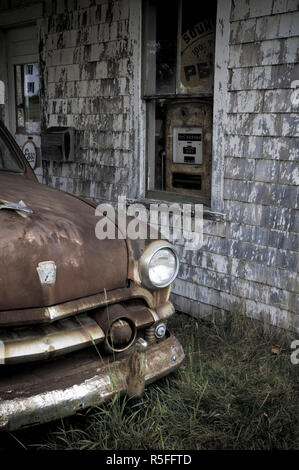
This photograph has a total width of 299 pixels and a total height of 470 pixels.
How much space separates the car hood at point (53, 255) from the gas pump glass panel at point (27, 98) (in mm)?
3826

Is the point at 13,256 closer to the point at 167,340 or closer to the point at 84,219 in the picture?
the point at 84,219

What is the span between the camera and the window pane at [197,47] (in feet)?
14.3

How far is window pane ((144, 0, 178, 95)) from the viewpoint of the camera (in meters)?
4.65

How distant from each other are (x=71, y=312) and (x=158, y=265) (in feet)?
2.09

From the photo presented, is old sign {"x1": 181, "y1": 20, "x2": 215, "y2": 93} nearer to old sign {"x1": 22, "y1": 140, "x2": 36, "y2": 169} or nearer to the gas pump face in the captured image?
the gas pump face

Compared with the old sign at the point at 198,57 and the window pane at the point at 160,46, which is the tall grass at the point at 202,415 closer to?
the old sign at the point at 198,57

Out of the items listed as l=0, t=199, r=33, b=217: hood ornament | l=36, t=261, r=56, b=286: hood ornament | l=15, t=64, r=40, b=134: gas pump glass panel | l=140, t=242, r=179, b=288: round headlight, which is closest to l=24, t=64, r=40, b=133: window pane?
l=15, t=64, r=40, b=134: gas pump glass panel

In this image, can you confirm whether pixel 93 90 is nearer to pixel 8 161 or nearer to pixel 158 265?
pixel 8 161

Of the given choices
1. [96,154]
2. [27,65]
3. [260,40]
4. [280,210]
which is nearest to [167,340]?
[280,210]

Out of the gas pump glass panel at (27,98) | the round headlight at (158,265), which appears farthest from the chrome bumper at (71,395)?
the gas pump glass panel at (27,98)

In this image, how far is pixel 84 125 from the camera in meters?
5.64

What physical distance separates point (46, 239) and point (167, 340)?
3.12ft

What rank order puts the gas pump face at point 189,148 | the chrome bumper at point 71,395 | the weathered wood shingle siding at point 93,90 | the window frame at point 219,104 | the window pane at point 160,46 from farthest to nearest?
the weathered wood shingle siding at point 93,90 < the window pane at point 160,46 < the gas pump face at point 189,148 < the window frame at point 219,104 < the chrome bumper at point 71,395

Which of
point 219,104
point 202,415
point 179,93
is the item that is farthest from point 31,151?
Result: point 202,415
